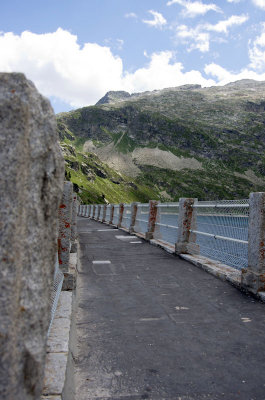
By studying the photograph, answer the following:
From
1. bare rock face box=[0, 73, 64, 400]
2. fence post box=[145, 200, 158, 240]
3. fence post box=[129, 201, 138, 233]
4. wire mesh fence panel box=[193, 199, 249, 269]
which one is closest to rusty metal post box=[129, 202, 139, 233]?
fence post box=[129, 201, 138, 233]

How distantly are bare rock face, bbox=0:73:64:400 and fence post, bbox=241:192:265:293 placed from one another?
14.5 ft

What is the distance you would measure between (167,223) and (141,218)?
3825 mm

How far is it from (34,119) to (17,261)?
2.30ft

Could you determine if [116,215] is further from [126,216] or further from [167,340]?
[167,340]

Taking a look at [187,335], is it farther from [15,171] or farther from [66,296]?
[15,171]

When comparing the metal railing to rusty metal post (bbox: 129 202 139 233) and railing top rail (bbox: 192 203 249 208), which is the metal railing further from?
rusty metal post (bbox: 129 202 139 233)

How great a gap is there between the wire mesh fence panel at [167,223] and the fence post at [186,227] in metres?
0.59

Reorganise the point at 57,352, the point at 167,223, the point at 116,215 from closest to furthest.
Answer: the point at 57,352, the point at 167,223, the point at 116,215

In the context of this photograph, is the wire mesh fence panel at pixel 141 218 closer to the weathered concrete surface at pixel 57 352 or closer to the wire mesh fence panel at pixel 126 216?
the wire mesh fence panel at pixel 126 216

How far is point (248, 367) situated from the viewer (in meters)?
3.10

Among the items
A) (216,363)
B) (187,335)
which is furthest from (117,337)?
(216,363)

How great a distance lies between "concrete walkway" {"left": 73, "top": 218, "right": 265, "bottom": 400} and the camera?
2.76 meters

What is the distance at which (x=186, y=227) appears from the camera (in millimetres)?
9328

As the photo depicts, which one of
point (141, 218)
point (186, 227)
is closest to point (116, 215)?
point (141, 218)
